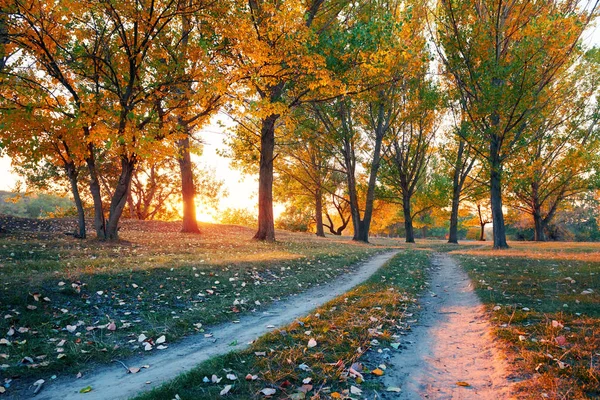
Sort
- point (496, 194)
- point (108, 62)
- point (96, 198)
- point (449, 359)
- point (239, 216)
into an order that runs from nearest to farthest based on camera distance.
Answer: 1. point (449, 359)
2. point (108, 62)
3. point (96, 198)
4. point (496, 194)
5. point (239, 216)

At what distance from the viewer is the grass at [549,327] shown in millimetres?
3600

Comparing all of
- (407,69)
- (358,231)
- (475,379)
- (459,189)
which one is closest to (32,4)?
(475,379)

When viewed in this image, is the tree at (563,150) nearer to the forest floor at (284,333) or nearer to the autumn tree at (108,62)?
the forest floor at (284,333)

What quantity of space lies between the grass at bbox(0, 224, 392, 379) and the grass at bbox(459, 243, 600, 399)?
15.6ft

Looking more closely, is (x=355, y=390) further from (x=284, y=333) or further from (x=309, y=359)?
(x=284, y=333)

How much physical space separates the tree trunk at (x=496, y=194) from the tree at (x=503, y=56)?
0.05 meters

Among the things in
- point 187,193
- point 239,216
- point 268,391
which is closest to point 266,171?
point 187,193

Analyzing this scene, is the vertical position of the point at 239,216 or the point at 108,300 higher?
the point at 239,216

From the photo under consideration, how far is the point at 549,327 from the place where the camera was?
5.02 metres

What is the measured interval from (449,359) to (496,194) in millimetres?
17273

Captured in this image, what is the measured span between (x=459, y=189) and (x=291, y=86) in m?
21.3

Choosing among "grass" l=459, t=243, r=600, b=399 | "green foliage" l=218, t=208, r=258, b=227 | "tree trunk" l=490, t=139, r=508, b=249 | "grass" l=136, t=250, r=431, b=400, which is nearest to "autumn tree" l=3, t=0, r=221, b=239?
"grass" l=136, t=250, r=431, b=400

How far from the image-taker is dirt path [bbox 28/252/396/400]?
13.0ft

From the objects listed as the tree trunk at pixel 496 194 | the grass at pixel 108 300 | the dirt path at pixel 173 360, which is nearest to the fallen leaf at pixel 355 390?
the dirt path at pixel 173 360
